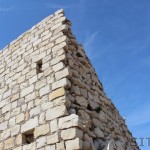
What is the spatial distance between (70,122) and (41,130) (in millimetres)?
638

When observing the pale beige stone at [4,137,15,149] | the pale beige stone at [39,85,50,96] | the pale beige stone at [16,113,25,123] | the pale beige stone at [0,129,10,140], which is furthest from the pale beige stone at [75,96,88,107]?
the pale beige stone at [0,129,10,140]

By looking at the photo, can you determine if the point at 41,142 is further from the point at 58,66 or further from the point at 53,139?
the point at 58,66

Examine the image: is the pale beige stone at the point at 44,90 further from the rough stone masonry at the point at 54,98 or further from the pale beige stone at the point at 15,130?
the pale beige stone at the point at 15,130

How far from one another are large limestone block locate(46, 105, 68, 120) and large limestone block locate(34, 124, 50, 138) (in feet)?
0.53

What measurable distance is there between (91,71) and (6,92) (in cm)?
196

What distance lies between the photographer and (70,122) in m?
4.29

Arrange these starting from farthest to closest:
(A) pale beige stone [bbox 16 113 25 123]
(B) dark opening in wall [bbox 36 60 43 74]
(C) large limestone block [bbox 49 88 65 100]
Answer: (B) dark opening in wall [bbox 36 60 43 74] → (A) pale beige stone [bbox 16 113 25 123] → (C) large limestone block [bbox 49 88 65 100]

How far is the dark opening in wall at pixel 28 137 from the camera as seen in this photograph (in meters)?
4.88

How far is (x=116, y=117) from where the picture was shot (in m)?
6.23

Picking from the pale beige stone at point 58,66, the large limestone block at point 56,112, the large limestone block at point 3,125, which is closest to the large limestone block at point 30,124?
the large limestone block at point 56,112

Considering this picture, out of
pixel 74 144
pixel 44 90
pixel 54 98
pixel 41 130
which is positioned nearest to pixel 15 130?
pixel 41 130

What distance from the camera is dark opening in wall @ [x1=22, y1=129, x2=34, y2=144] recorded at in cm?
488

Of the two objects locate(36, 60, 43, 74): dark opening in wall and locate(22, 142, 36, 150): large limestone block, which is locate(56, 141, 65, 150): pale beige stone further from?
locate(36, 60, 43, 74): dark opening in wall

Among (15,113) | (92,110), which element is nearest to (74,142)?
(92,110)
